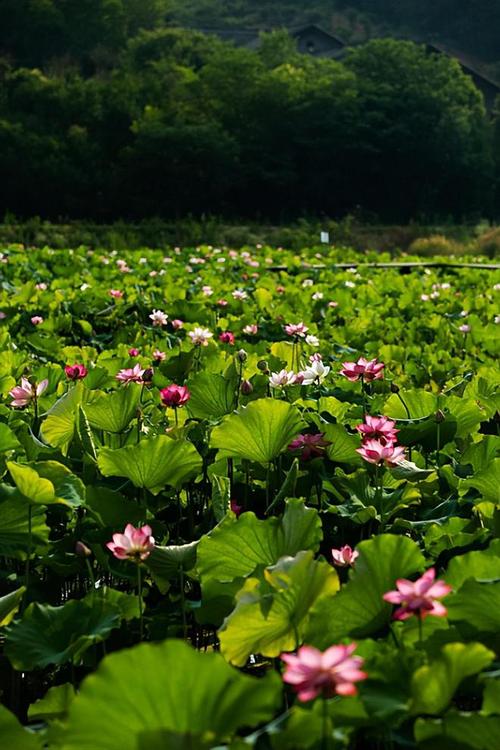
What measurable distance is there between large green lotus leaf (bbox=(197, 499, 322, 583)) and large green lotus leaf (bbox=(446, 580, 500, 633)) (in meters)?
0.24

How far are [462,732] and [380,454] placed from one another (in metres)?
0.65

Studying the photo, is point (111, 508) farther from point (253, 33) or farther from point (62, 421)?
point (253, 33)

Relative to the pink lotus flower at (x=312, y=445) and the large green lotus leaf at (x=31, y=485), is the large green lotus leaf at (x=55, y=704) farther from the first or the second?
the pink lotus flower at (x=312, y=445)

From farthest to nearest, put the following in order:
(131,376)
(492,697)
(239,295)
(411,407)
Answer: (239,295) → (131,376) → (411,407) → (492,697)

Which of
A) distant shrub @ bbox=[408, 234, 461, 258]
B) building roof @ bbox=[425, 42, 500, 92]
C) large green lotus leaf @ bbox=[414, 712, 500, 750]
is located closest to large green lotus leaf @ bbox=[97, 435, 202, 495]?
large green lotus leaf @ bbox=[414, 712, 500, 750]

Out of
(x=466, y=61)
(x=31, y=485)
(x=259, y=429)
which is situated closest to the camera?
(x=31, y=485)

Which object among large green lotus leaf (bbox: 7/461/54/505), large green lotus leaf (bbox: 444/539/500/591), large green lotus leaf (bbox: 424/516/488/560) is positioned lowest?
large green lotus leaf (bbox: 424/516/488/560)

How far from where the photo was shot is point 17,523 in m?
1.34

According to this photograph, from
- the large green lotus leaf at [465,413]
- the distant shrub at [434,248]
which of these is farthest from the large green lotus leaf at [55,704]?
the distant shrub at [434,248]

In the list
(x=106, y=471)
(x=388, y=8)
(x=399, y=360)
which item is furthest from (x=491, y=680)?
(x=388, y=8)

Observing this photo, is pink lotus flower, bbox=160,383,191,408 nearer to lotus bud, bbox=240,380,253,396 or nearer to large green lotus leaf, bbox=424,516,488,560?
lotus bud, bbox=240,380,253,396

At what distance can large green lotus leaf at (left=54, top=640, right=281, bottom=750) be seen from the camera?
27.1 inches

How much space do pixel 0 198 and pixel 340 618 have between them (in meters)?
32.6

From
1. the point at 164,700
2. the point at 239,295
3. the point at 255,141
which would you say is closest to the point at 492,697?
the point at 164,700
